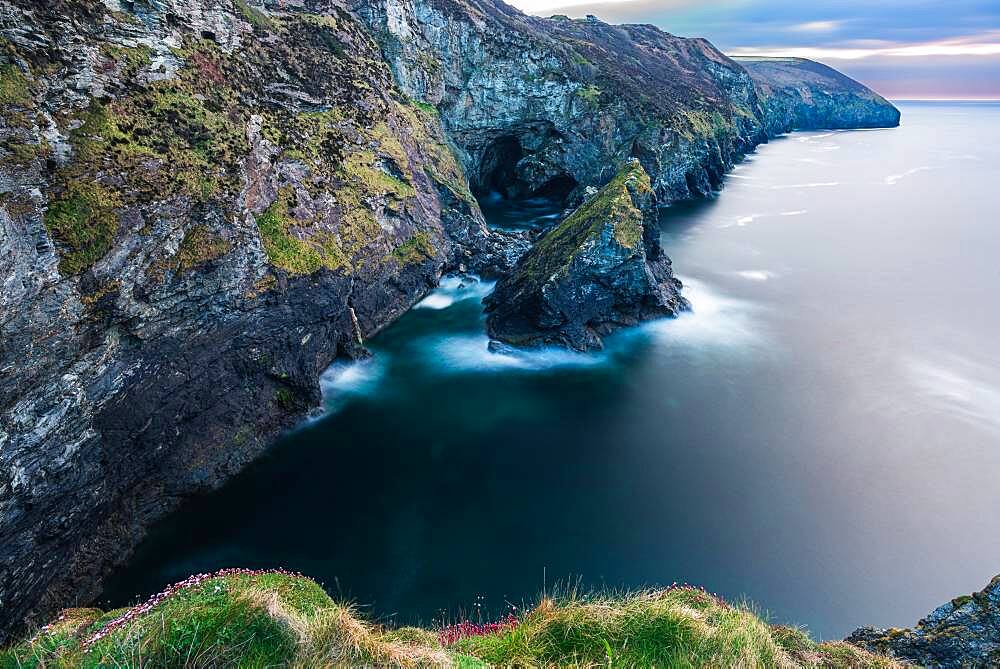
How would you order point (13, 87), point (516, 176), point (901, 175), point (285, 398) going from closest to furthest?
point (13, 87) → point (285, 398) → point (516, 176) → point (901, 175)

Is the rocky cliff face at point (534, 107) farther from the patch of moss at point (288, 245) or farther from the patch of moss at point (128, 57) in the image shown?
the patch of moss at point (288, 245)

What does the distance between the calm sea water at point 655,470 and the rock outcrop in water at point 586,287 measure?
1556 millimetres

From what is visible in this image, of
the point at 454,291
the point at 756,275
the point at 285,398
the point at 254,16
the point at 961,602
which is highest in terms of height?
the point at 254,16

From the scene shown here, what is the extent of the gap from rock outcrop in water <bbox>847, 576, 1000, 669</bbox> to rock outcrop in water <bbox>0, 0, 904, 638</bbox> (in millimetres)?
22816

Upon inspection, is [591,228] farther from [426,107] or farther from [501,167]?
[501,167]

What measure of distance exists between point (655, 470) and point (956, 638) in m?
13.1

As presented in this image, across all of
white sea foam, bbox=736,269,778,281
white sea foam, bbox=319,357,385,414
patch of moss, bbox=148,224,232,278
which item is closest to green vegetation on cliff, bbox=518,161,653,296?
white sea foam, bbox=319,357,385,414

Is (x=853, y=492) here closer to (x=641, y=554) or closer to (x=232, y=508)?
(x=641, y=554)

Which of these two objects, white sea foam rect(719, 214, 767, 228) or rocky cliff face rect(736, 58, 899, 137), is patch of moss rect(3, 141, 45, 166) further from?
rocky cliff face rect(736, 58, 899, 137)

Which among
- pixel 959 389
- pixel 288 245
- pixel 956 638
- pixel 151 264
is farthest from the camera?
pixel 959 389

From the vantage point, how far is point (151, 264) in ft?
65.1

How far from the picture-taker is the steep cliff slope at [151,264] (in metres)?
→ 16.2

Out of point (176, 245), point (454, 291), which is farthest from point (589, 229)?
point (176, 245)

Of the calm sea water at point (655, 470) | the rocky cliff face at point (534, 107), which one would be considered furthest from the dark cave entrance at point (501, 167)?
the calm sea water at point (655, 470)
